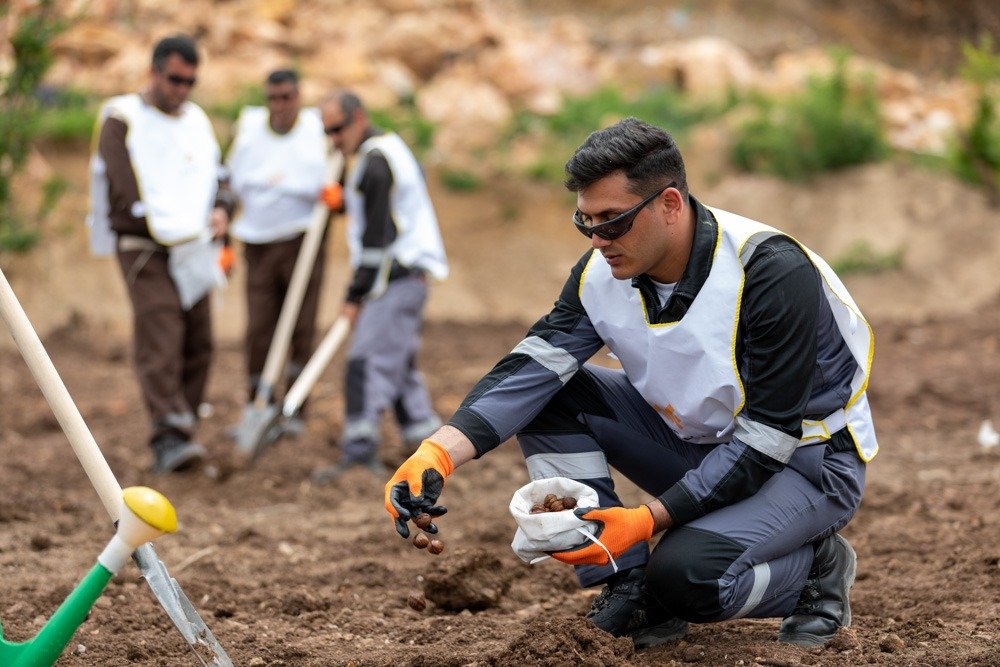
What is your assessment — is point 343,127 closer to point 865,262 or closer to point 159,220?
point 159,220

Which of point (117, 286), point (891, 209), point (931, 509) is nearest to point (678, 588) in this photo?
point (931, 509)

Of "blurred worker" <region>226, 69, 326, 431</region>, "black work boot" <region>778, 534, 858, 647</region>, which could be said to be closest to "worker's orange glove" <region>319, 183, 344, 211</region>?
"blurred worker" <region>226, 69, 326, 431</region>

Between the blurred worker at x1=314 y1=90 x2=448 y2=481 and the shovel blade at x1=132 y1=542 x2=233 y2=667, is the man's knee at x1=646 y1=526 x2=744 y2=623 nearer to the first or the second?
the shovel blade at x1=132 y1=542 x2=233 y2=667

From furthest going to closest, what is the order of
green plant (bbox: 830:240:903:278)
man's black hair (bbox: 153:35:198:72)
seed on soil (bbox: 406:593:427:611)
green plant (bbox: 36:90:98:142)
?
green plant (bbox: 36:90:98:142) < green plant (bbox: 830:240:903:278) < man's black hair (bbox: 153:35:198:72) < seed on soil (bbox: 406:593:427:611)

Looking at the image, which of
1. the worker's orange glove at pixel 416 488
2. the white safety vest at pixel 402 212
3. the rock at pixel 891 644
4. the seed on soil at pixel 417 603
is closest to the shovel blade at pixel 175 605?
the worker's orange glove at pixel 416 488

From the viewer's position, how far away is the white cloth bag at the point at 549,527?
116 inches

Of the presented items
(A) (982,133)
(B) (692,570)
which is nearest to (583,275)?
(B) (692,570)

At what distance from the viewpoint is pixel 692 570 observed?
2986mm

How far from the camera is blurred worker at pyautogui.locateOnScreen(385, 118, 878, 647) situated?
3.03 m

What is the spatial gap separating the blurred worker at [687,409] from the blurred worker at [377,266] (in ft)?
9.10

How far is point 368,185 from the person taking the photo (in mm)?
6102

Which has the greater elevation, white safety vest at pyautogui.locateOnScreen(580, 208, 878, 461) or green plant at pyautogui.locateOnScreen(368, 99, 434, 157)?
white safety vest at pyautogui.locateOnScreen(580, 208, 878, 461)

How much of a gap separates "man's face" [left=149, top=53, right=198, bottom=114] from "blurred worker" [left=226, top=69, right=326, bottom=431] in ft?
2.71

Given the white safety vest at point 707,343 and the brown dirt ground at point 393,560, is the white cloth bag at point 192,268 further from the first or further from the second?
the white safety vest at point 707,343
